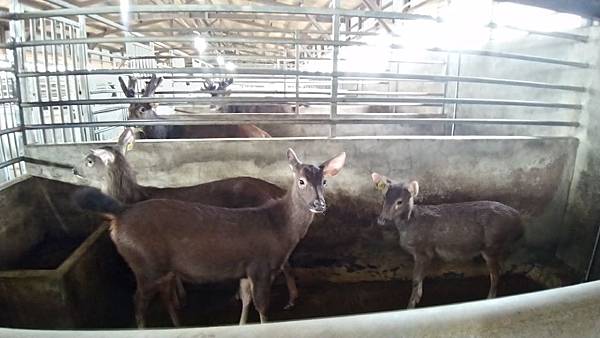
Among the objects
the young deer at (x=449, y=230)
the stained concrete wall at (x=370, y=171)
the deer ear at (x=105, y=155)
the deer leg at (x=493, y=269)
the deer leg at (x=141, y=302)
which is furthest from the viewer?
the stained concrete wall at (x=370, y=171)

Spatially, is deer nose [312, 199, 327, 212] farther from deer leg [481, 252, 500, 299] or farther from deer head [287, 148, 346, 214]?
deer leg [481, 252, 500, 299]

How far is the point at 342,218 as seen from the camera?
3652 millimetres

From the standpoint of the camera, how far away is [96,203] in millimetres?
2406

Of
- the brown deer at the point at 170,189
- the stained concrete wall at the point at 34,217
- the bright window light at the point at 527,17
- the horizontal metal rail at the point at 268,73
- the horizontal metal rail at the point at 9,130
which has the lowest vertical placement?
the stained concrete wall at the point at 34,217

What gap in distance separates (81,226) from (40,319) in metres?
1.29

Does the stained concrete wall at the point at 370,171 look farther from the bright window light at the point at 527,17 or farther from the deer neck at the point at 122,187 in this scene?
the bright window light at the point at 527,17

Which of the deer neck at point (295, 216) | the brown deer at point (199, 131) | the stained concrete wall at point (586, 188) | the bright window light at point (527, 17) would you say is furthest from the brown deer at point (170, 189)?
the bright window light at point (527, 17)

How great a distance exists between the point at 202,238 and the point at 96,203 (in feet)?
2.33

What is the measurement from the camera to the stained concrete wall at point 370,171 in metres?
3.48

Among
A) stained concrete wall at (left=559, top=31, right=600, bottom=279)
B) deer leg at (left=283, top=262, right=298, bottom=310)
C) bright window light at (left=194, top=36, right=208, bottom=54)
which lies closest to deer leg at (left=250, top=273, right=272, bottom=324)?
deer leg at (left=283, top=262, right=298, bottom=310)

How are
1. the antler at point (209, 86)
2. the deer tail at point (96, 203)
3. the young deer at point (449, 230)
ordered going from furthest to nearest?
the antler at point (209, 86)
the young deer at point (449, 230)
the deer tail at point (96, 203)

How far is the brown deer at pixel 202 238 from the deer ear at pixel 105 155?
60 cm

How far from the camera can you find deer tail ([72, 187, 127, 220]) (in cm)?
240

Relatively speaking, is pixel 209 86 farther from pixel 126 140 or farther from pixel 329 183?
pixel 329 183
